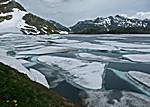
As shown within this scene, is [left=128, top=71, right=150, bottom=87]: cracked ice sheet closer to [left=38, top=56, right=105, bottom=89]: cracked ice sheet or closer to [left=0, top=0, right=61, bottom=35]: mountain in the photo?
[left=38, top=56, right=105, bottom=89]: cracked ice sheet

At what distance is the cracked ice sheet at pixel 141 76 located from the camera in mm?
23688

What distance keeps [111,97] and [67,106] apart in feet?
15.5

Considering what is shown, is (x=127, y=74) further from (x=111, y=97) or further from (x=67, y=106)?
(x=67, y=106)

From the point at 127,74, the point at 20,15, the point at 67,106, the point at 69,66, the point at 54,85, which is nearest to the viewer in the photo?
the point at 67,106

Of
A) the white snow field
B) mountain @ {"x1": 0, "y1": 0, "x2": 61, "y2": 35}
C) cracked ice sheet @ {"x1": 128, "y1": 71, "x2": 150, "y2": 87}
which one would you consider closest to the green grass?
cracked ice sheet @ {"x1": 128, "y1": 71, "x2": 150, "y2": 87}

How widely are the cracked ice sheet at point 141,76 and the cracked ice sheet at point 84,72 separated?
9.72 ft

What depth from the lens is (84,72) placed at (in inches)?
1092

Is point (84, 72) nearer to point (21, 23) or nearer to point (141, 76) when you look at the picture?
point (141, 76)

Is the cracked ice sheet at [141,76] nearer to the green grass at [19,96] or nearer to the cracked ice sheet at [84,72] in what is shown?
the cracked ice sheet at [84,72]

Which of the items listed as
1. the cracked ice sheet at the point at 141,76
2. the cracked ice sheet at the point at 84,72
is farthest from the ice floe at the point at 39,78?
the cracked ice sheet at the point at 141,76

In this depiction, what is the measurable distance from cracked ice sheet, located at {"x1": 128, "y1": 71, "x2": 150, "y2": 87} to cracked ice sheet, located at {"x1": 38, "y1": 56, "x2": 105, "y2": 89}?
2962 millimetres

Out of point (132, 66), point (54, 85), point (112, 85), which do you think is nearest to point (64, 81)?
point (54, 85)

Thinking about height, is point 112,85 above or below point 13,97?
below

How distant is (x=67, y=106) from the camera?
50.2 ft
